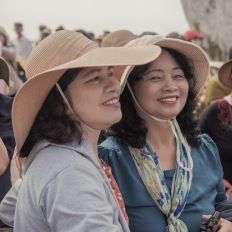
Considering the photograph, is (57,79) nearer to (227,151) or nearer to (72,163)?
(72,163)

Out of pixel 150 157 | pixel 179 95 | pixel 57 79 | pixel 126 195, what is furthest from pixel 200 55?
pixel 57 79

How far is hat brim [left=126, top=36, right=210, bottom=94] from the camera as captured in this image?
224 cm

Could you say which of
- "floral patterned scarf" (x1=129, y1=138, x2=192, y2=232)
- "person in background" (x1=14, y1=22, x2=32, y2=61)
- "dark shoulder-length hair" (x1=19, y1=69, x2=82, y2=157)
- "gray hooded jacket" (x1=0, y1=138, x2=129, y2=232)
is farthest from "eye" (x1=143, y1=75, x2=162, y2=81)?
"person in background" (x1=14, y1=22, x2=32, y2=61)

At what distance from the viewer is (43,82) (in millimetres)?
1645

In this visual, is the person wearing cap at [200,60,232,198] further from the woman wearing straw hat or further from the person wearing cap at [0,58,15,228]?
the woman wearing straw hat

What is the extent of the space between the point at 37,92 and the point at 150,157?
737 millimetres

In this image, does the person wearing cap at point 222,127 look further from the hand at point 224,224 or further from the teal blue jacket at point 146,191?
the hand at point 224,224

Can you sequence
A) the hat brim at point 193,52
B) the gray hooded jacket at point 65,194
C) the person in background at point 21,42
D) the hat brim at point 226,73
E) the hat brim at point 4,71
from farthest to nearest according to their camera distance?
the person in background at point 21,42
the hat brim at point 226,73
the hat brim at point 4,71
the hat brim at point 193,52
the gray hooded jacket at point 65,194

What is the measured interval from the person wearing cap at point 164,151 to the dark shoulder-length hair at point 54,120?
54cm

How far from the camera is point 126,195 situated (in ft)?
7.02

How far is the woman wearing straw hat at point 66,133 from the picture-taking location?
1.46 m

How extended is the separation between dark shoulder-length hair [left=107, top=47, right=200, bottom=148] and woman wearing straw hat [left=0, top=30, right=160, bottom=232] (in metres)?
0.42

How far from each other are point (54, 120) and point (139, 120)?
2.39 feet

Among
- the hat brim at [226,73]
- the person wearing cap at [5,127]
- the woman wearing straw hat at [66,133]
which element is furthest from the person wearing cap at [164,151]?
the hat brim at [226,73]
